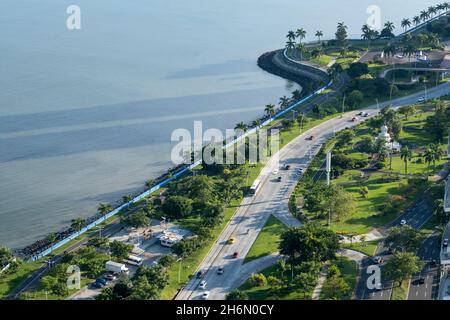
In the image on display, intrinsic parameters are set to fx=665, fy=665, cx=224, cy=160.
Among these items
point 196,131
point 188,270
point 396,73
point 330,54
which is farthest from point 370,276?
point 330,54

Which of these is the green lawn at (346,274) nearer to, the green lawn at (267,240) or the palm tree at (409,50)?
the green lawn at (267,240)

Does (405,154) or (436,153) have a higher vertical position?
(436,153)

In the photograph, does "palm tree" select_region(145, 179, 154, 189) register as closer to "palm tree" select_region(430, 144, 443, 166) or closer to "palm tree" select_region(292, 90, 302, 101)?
"palm tree" select_region(430, 144, 443, 166)

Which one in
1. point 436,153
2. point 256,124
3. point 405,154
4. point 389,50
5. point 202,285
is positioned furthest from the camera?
point 389,50

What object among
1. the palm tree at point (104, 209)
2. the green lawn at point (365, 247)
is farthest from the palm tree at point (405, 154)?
the palm tree at point (104, 209)

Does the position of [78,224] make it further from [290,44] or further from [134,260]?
[290,44]

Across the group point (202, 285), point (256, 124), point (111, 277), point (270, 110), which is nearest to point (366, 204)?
point (202, 285)
